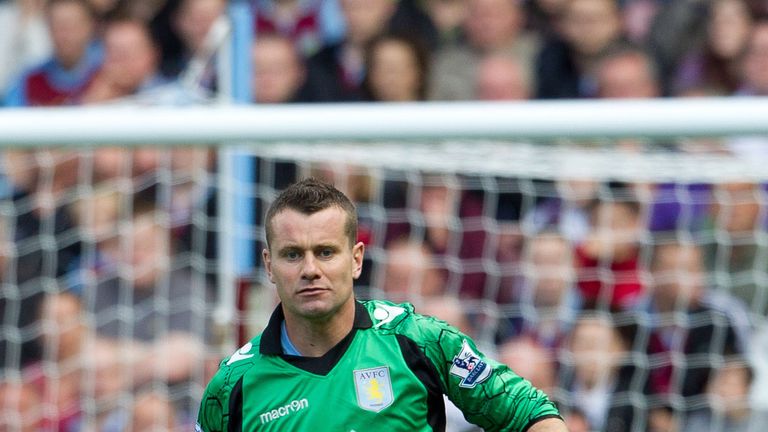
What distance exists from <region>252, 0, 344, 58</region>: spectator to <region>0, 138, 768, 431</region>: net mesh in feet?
4.65

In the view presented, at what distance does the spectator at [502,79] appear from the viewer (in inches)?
259

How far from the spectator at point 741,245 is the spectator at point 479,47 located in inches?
54.4

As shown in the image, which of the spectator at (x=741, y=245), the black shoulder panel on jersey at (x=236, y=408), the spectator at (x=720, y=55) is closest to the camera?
the black shoulder panel on jersey at (x=236, y=408)

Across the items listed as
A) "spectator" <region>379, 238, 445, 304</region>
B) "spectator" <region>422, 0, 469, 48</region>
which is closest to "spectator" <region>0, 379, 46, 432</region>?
"spectator" <region>379, 238, 445, 304</region>

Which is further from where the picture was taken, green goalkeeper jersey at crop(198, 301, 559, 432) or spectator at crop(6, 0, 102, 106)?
spectator at crop(6, 0, 102, 106)

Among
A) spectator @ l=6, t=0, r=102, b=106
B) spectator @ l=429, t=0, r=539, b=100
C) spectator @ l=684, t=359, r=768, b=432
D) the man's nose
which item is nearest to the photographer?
the man's nose

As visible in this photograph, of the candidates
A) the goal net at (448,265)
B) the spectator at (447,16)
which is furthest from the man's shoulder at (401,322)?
the spectator at (447,16)

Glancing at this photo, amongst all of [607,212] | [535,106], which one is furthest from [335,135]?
[607,212]

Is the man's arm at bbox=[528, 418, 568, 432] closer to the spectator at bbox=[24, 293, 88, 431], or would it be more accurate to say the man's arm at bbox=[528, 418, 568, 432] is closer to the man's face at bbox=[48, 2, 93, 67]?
the spectator at bbox=[24, 293, 88, 431]

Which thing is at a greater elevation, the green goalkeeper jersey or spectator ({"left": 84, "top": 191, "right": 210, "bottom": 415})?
the green goalkeeper jersey

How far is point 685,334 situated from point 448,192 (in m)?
1.24

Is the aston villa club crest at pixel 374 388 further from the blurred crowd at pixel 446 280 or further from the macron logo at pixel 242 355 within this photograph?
the blurred crowd at pixel 446 280

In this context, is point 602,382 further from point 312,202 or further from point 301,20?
point 312,202

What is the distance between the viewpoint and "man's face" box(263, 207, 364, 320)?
3.06m
